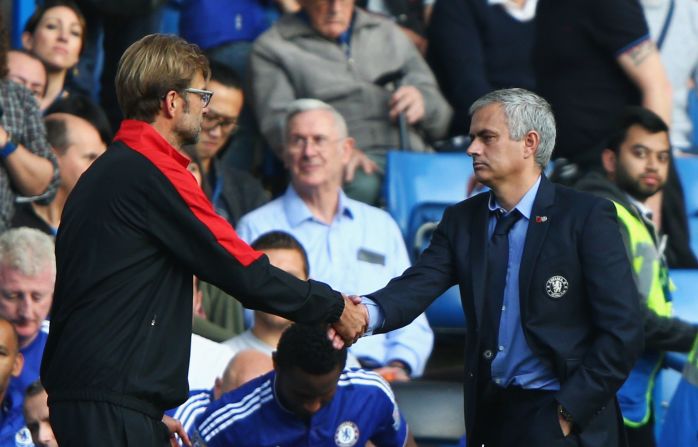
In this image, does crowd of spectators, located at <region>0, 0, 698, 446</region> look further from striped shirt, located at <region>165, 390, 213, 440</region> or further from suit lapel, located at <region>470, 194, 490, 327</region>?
suit lapel, located at <region>470, 194, 490, 327</region>

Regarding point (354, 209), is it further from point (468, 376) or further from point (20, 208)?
point (468, 376)

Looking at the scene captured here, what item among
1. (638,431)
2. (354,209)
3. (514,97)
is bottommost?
(638,431)

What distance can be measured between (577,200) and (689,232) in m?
3.23

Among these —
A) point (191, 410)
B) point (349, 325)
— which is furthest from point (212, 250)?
point (191, 410)

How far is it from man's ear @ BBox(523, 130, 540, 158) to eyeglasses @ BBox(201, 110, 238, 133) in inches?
118

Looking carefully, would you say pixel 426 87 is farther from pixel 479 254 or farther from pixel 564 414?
pixel 564 414

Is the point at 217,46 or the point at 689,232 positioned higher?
the point at 217,46

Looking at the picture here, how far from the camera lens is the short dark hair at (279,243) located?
6.87 metres

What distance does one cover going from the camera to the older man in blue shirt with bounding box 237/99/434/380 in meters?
7.55

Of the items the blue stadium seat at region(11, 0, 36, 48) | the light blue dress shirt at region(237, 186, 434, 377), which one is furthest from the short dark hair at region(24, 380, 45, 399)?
the blue stadium seat at region(11, 0, 36, 48)

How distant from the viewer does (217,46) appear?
8961 millimetres

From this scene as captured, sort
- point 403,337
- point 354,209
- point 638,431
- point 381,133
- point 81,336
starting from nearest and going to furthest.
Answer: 1. point 81,336
2. point 638,431
3. point 403,337
4. point 354,209
5. point 381,133

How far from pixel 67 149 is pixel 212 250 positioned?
313 centimetres

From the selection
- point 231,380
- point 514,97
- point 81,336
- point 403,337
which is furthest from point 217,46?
point 81,336
